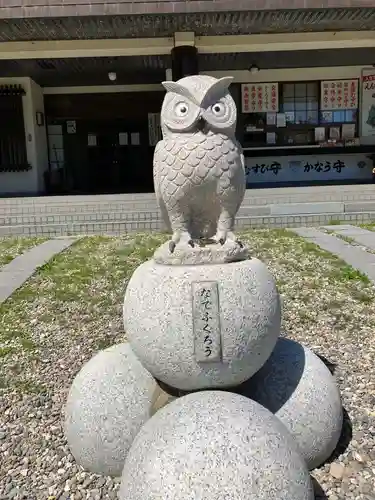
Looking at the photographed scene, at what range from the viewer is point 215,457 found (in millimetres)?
1991

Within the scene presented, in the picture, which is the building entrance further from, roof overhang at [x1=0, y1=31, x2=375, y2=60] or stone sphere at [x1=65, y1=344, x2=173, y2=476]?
stone sphere at [x1=65, y1=344, x2=173, y2=476]

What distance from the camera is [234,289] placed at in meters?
2.51

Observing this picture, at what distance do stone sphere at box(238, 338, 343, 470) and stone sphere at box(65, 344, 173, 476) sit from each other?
57cm

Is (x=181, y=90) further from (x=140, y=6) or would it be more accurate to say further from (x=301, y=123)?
(x=301, y=123)

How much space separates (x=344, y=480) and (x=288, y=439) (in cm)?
79

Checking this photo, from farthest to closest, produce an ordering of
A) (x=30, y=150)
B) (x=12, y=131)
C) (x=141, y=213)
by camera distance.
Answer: (x=30, y=150) < (x=12, y=131) < (x=141, y=213)

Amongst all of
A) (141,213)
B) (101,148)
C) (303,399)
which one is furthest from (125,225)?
(101,148)

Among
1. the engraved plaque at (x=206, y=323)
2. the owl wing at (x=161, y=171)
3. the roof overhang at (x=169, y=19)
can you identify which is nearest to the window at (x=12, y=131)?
the roof overhang at (x=169, y=19)

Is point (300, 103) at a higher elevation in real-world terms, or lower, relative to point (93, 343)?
higher

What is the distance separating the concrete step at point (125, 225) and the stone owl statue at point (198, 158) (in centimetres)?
621

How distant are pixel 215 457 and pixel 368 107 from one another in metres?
13.9

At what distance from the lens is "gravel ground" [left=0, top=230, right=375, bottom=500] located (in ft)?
9.25

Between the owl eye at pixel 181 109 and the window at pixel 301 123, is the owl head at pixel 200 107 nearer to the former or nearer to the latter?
the owl eye at pixel 181 109

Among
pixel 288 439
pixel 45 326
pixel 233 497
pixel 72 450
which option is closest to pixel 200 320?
pixel 288 439
